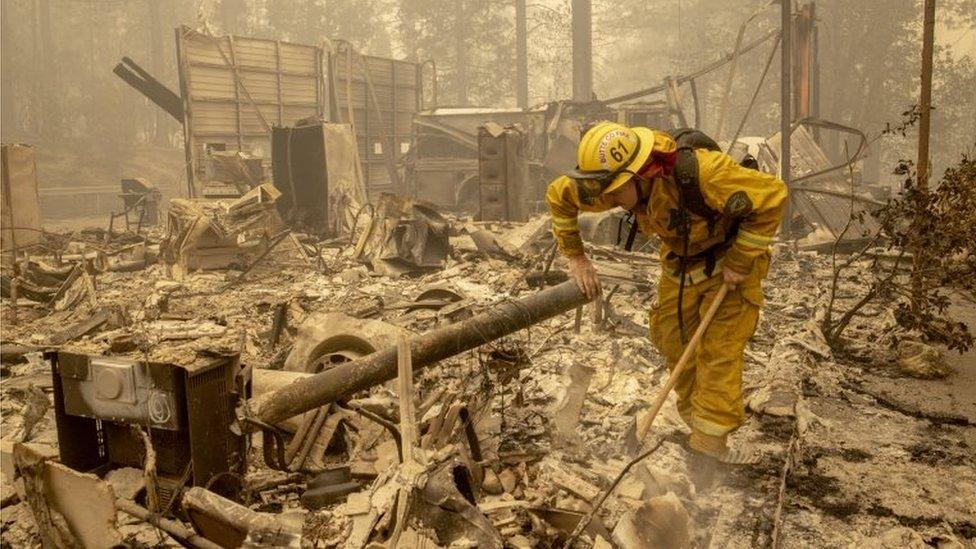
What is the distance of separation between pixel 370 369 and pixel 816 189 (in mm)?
9386

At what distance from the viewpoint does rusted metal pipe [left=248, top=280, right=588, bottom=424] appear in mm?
3357

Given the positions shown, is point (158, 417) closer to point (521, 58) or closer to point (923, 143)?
point (923, 143)

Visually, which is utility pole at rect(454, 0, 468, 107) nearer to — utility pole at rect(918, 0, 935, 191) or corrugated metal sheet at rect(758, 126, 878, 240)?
corrugated metal sheet at rect(758, 126, 878, 240)

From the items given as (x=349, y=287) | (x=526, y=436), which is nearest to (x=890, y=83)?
(x=349, y=287)

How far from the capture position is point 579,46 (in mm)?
25906

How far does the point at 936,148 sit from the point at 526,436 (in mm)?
28246

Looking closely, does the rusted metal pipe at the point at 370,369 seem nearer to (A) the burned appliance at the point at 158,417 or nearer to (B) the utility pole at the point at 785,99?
(A) the burned appliance at the point at 158,417

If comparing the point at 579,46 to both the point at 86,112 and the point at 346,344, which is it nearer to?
the point at 86,112

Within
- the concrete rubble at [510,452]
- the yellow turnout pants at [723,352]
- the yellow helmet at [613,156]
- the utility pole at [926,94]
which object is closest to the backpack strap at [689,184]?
the yellow helmet at [613,156]

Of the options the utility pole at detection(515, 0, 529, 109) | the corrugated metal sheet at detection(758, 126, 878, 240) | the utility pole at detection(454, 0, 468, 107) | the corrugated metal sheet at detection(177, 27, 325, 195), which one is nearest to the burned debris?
the corrugated metal sheet at detection(758, 126, 878, 240)

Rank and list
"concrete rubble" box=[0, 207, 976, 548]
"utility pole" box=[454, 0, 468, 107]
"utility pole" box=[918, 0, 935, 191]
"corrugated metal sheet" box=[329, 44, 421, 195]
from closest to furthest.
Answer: "concrete rubble" box=[0, 207, 976, 548] → "utility pole" box=[918, 0, 935, 191] → "corrugated metal sheet" box=[329, 44, 421, 195] → "utility pole" box=[454, 0, 468, 107]

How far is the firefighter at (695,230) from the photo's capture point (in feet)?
11.1

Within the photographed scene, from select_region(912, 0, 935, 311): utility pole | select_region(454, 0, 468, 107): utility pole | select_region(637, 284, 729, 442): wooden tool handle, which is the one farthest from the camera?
select_region(454, 0, 468, 107): utility pole

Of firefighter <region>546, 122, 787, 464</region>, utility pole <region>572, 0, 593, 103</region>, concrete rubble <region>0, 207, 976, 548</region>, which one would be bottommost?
concrete rubble <region>0, 207, 976, 548</region>
